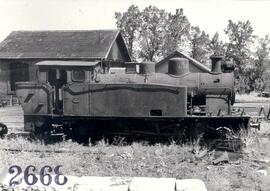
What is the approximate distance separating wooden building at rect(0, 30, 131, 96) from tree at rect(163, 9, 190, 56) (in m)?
22.1

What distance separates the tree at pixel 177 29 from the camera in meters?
50.0

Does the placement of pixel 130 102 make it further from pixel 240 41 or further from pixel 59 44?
pixel 240 41

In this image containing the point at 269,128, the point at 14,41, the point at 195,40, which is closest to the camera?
the point at 269,128

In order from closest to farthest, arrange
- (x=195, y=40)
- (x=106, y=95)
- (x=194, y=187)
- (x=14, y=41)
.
Result: 1. (x=194, y=187)
2. (x=106, y=95)
3. (x=14, y=41)
4. (x=195, y=40)

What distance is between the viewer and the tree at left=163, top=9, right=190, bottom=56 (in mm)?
50031

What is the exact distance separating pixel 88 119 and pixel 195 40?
1747 inches

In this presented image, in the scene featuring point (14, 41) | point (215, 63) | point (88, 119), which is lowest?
point (88, 119)

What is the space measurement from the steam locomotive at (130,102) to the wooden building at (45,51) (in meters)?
13.3

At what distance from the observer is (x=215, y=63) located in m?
12.0

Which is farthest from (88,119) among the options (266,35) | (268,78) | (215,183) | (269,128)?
(266,35)

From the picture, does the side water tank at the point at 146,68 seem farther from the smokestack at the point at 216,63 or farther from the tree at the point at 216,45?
the tree at the point at 216,45

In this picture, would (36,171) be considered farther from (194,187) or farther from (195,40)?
(195,40)

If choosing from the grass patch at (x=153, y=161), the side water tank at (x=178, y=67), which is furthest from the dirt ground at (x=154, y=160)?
the side water tank at (x=178, y=67)

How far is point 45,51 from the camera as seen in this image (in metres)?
26.6
